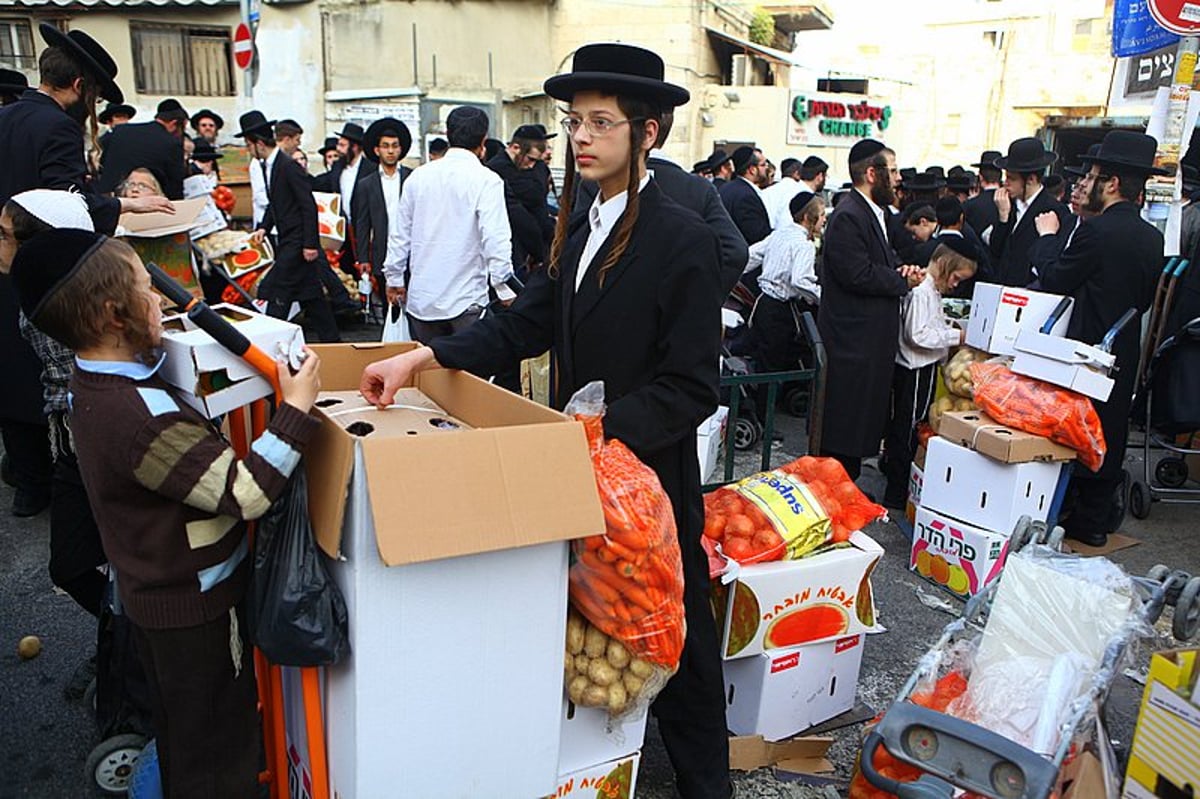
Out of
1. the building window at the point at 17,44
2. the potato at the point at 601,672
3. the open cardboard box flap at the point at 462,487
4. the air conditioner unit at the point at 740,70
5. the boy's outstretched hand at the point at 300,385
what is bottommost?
the potato at the point at 601,672

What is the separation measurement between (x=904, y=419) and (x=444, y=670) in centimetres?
394

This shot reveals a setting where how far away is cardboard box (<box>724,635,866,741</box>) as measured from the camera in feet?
9.50

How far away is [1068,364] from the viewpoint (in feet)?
13.3

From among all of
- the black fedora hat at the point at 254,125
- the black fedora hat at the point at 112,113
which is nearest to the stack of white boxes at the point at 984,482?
the black fedora hat at the point at 254,125

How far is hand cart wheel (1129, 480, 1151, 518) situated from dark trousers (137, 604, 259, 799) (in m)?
5.22

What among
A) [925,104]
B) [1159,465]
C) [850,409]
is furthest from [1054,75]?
[850,409]

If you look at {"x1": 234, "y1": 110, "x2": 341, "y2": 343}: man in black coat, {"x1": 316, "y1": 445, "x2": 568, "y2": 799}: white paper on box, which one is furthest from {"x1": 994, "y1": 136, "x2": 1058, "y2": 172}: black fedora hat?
{"x1": 316, "y1": 445, "x2": 568, "y2": 799}: white paper on box

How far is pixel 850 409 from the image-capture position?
4855 mm

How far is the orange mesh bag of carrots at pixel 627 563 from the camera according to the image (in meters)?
2.02

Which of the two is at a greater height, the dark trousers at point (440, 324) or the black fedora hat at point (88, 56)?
the black fedora hat at point (88, 56)

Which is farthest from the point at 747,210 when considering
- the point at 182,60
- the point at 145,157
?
the point at 182,60

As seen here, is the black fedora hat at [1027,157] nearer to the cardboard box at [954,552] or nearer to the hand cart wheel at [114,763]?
the cardboard box at [954,552]

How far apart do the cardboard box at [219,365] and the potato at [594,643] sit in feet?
3.00

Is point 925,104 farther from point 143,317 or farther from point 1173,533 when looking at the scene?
point 143,317
